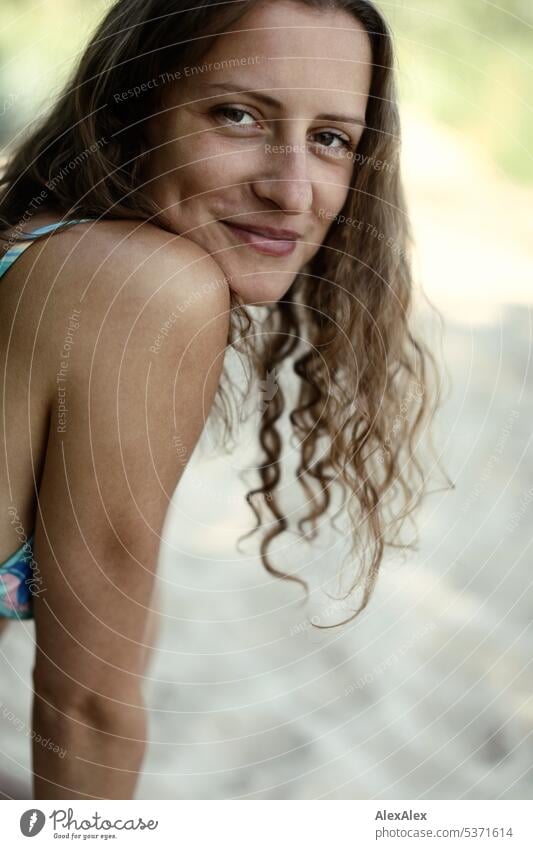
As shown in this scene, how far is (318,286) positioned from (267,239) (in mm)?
161

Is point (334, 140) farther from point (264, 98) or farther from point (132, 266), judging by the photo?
point (132, 266)

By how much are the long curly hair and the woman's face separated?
0.05 feet

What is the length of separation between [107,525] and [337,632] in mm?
478

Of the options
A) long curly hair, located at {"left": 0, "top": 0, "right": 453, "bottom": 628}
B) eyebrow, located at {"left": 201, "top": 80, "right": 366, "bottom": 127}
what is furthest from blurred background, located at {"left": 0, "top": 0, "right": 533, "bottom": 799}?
eyebrow, located at {"left": 201, "top": 80, "right": 366, "bottom": 127}

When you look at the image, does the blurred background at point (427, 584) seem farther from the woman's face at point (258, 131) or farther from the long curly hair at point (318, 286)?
the woman's face at point (258, 131)

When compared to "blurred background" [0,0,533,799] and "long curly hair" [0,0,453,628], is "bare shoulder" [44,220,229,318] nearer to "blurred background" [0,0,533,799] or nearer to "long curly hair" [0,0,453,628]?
"long curly hair" [0,0,453,628]

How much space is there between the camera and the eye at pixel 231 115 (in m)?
0.65

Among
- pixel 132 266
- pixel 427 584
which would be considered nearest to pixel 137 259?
pixel 132 266

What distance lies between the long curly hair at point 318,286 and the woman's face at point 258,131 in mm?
14

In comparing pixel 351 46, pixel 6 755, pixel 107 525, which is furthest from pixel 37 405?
pixel 6 755

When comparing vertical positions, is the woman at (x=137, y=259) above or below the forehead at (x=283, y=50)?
below

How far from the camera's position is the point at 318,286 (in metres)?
0.86

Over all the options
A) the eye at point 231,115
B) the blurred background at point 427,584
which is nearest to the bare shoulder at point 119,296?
the eye at point 231,115

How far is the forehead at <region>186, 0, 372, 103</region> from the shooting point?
2.05 feet
